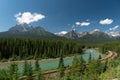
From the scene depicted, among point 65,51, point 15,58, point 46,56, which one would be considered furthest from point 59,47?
point 15,58

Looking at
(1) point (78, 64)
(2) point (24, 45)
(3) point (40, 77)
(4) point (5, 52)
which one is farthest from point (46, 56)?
(3) point (40, 77)

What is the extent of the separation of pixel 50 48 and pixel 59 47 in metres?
11.4

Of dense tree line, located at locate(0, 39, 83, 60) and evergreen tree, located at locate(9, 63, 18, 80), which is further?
dense tree line, located at locate(0, 39, 83, 60)

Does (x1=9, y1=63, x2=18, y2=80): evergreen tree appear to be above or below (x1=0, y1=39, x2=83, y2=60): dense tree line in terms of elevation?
below

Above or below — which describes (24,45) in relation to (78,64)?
above

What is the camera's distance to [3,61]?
389 ft

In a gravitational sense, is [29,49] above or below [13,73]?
above

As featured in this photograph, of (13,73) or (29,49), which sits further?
(29,49)

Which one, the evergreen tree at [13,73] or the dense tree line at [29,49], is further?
the dense tree line at [29,49]

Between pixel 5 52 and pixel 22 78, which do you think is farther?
pixel 5 52

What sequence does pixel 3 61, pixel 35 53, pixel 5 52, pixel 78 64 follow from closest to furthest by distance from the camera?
pixel 78 64 → pixel 3 61 → pixel 5 52 → pixel 35 53

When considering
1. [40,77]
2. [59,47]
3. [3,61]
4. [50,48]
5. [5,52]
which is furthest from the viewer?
[59,47]

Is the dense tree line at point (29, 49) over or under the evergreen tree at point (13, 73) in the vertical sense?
over

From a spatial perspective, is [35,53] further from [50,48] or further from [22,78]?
[22,78]
